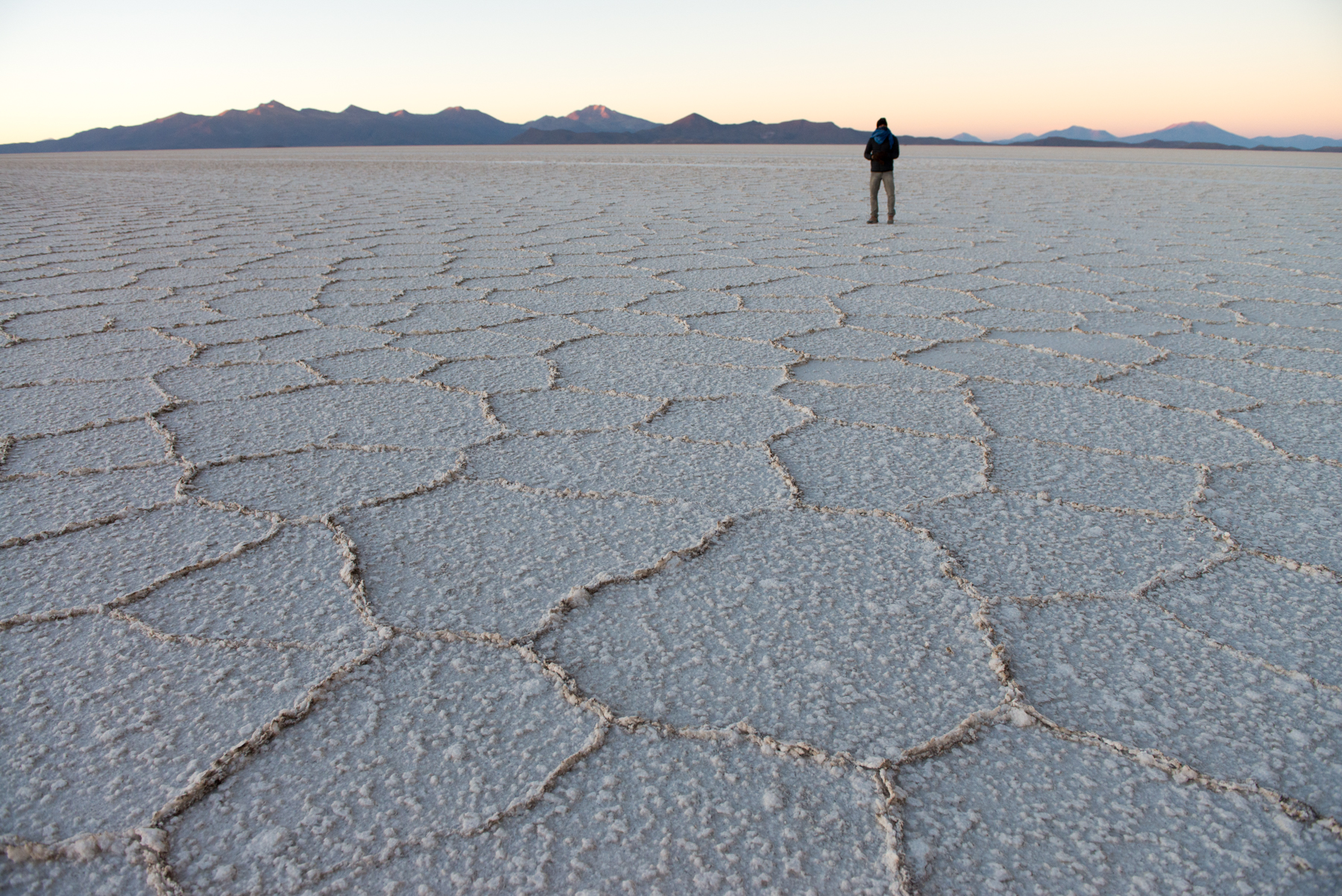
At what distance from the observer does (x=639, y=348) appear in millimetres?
2076

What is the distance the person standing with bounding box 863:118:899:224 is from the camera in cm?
476

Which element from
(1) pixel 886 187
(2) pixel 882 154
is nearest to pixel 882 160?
(2) pixel 882 154

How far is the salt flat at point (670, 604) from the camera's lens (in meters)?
0.68

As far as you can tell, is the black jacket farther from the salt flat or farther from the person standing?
the salt flat

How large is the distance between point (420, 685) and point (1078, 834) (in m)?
0.59

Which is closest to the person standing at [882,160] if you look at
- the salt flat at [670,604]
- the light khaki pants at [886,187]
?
the light khaki pants at [886,187]

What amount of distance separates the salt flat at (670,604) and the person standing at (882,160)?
8.61 feet

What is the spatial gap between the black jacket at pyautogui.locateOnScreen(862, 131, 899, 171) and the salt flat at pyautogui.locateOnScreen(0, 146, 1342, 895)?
8.78ft

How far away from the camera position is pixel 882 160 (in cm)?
476

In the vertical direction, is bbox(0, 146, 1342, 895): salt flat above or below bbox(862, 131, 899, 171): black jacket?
below

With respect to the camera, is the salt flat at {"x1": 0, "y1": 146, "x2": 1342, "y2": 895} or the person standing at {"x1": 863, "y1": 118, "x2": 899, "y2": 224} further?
the person standing at {"x1": 863, "y1": 118, "x2": 899, "y2": 224}

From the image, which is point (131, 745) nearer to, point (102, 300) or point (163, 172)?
point (102, 300)

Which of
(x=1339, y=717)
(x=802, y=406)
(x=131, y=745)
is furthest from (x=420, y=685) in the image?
(x=802, y=406)

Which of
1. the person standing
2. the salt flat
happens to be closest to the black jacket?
the person standing
